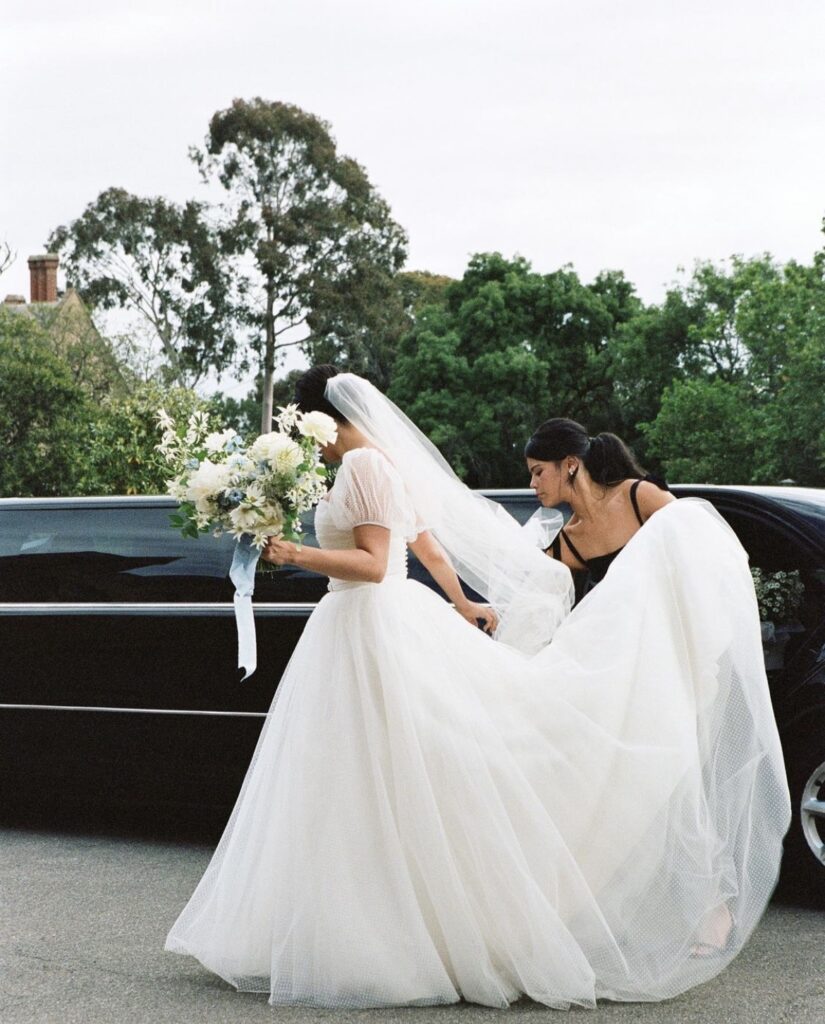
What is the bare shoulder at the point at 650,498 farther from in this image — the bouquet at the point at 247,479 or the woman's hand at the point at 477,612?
the bouquet at the point at 247,479

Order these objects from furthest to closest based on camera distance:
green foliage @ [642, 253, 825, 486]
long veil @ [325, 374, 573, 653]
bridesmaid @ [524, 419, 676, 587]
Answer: green foliage @ [642, 253, 825, 486]
bridesmaid @ [524, 419, 676, 587]
long veil @ [325, 374, 573, 653]

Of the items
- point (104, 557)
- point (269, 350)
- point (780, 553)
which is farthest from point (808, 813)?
point (269, 350)

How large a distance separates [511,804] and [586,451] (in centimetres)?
149

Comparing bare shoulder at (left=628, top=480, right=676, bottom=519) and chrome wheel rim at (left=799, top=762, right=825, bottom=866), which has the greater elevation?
bare shoulder at (left=628, top=480, right=676, bottom=519)

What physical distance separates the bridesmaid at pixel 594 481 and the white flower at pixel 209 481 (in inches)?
51.0

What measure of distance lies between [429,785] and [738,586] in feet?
4.20

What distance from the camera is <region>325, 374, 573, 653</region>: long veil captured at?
5195 mm

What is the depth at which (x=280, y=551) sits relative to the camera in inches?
178

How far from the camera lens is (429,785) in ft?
14.8

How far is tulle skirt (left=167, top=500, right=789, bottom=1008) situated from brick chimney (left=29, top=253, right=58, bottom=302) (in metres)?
59.1

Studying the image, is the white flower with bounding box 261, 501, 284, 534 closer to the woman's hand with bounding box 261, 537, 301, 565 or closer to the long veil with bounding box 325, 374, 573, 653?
the woman's hand with bounding box 261, 537, 301, 565

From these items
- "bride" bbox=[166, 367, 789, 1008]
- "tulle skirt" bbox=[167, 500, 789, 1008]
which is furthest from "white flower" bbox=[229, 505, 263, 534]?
"tulle skirt" bbox=[167, 500, 789, 1008]

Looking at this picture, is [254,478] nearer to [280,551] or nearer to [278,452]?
[278,452]

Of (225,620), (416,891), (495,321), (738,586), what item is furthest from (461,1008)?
(495,321)
